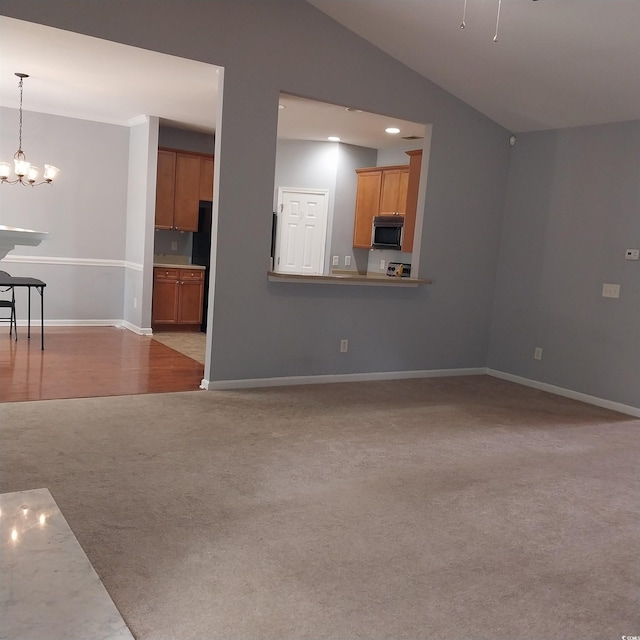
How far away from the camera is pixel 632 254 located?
5211mm

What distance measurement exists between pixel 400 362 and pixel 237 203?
90.4 inches

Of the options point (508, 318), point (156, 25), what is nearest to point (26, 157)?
point (156, 25)

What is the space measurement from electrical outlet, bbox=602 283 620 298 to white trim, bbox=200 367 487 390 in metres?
1.58

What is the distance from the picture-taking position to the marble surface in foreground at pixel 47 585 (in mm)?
1874

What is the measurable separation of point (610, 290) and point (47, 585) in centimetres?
500

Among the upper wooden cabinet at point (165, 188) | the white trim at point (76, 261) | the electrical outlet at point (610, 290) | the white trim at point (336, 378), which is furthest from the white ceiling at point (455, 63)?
the white trim at point (336, 378)

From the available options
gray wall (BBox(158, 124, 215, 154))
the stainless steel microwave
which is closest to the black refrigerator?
gray wall (BBox(158, 124, 215, 154))

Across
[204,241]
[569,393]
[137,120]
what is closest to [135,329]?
[204,241]

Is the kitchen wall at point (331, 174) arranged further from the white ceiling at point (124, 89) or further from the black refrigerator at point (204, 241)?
the black refrigerator at point (204, 241)

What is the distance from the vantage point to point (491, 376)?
646 cm

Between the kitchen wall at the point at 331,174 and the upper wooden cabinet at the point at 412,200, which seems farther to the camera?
the kitchen wall at the point at 331,174

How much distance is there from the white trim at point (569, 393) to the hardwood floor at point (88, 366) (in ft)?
10.4

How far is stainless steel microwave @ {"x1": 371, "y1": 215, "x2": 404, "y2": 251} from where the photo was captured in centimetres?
748

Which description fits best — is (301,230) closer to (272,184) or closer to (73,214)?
(73,214)
